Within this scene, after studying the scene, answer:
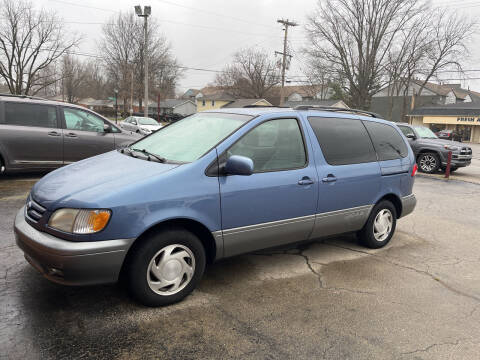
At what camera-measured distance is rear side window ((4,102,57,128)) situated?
24.0ft

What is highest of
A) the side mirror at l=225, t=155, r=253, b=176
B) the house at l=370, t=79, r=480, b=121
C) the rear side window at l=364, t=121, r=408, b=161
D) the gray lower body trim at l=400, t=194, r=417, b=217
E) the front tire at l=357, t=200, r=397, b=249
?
the house at l=370, t=79, r=480, b=121

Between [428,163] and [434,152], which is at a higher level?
[434,152]

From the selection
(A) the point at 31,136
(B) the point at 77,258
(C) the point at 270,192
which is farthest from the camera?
(A) the point at 31,136

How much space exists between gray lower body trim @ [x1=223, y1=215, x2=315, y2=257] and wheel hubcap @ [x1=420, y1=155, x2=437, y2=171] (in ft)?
34.6

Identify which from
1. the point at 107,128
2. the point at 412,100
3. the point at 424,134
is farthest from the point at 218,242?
the point at 412,100

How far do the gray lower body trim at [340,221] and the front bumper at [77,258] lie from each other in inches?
79.2

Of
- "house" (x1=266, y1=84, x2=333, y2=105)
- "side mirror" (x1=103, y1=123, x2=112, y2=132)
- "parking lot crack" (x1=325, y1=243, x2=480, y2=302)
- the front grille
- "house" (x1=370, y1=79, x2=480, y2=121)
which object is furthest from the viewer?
"house" (x1=266, y1=84, x2=333, y2=105)

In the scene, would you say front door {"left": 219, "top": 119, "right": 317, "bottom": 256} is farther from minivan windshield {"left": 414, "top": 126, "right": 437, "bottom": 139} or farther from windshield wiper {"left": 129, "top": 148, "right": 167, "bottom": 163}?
minivan windshield {"left": 414, "top": 126, "right": 437, "bottom": 139}

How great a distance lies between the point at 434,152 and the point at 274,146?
11.0m

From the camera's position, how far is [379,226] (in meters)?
4.61

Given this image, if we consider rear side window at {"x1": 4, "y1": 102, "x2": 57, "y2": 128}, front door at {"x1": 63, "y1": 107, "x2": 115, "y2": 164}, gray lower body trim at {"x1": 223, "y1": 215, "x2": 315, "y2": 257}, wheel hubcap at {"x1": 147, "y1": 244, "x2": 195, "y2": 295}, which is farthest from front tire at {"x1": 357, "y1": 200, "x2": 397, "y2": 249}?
rear side window at {"x1": 4, "y1": 102, "x2": 57, "y2": 128}

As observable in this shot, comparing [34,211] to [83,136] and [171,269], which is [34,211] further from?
[83,136]

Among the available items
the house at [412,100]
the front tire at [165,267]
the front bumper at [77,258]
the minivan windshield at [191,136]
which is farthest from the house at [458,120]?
the front bumper at [77,258]

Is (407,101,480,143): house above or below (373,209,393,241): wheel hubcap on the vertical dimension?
above
